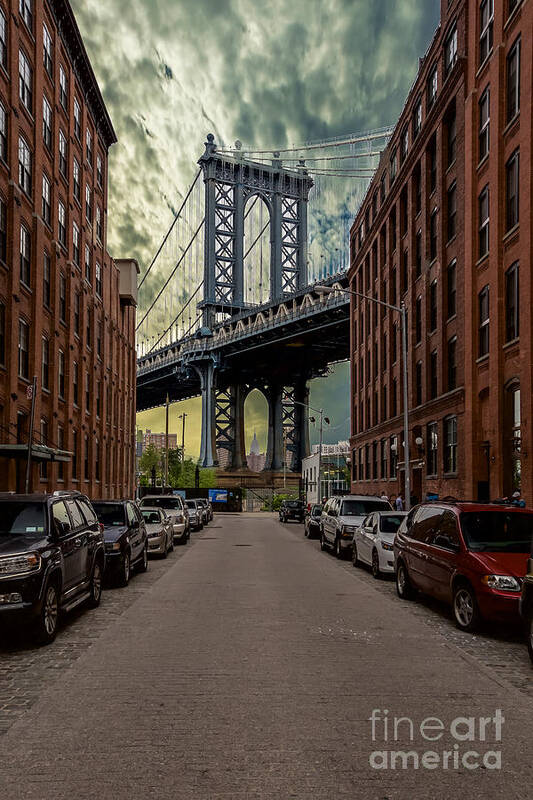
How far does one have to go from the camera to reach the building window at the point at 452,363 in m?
32.1

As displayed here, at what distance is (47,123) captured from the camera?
34.5m

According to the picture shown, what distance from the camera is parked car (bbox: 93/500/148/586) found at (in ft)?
48.9

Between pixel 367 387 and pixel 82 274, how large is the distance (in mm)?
20374

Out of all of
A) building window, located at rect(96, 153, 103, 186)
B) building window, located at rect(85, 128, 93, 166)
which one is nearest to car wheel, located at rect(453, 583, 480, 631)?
building window, located at rect(85, 128, 93, 166)

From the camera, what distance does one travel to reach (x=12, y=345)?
1093 inches

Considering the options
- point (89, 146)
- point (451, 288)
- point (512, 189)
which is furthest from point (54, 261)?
point (512, 189)

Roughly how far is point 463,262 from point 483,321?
3.02m

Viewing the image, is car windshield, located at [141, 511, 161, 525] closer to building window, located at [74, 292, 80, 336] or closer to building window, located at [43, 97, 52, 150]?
building window, located at [43, 97, 52, 150]

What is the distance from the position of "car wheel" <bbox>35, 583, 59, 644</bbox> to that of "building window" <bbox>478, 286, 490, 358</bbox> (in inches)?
838

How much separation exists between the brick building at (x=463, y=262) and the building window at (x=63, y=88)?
16977 millimetres

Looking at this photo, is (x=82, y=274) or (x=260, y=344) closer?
(x=82, y=274)

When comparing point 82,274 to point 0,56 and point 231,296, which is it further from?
point 231,296

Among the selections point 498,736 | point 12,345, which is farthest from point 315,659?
point 12,345

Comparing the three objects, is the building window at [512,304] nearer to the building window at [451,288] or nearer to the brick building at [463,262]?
the brick building at [463,262]
